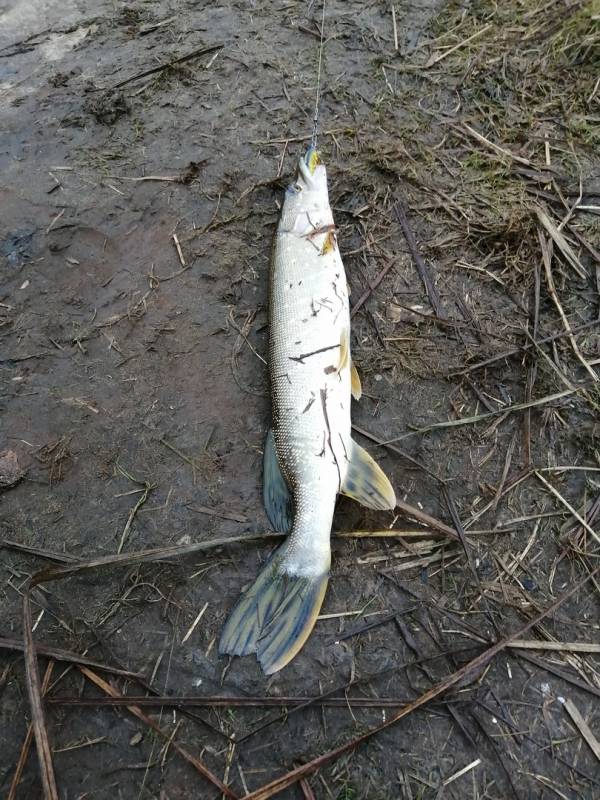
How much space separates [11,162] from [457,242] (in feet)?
12.1

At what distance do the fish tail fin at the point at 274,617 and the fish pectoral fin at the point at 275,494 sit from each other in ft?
0.85

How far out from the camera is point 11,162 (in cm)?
446

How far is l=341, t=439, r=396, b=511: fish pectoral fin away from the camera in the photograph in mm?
3023

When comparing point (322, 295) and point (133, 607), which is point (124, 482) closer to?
point (133, 607)

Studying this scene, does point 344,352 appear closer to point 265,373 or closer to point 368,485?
point 265,373

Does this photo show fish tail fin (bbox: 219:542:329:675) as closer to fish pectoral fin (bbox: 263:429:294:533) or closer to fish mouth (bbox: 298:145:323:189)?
fish pectoral fin (bbox: 263:429:294:533)

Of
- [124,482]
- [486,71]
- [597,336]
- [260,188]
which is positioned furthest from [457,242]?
[124,482]

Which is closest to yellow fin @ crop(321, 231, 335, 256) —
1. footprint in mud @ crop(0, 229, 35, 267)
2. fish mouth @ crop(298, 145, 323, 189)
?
fish mouth @ crop(298, 145, 323, 189)

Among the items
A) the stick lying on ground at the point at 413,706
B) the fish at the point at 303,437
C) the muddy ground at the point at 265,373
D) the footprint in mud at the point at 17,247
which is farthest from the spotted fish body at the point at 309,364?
the footprint in mud at the point at 17,247

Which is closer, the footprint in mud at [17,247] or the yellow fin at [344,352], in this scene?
the yellow fin at [344,352]

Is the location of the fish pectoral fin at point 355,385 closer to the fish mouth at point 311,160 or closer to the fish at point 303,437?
the fish at point 303,437

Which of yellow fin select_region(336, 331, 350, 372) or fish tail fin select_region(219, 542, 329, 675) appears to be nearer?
fish tail fin select_region(219, 542, 329, 675)

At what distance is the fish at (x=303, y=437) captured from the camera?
2.78 metres

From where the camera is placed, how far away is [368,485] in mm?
3053
